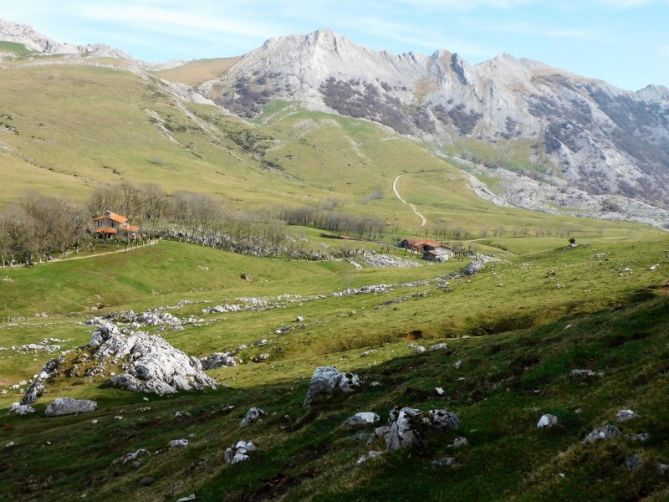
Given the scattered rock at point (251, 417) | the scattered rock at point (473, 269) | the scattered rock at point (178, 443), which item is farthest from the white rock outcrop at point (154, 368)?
the scattered rock at point (473, 269)

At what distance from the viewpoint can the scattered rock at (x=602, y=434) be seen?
21.6 meters

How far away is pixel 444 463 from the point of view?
24.3 metres

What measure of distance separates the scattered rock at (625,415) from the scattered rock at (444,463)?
23.1ft

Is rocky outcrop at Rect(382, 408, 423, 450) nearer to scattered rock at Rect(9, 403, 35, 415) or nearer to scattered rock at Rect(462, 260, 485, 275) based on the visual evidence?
scattered rock at Rect(9, 403, 35, 415)

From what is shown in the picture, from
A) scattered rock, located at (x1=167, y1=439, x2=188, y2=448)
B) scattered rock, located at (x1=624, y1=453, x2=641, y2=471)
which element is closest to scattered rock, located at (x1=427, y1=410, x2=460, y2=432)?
scattered rock, located at (x1=624, y1=453, x2=641, y2=471)

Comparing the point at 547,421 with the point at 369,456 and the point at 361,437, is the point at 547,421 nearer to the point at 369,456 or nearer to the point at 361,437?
the point at 369,456

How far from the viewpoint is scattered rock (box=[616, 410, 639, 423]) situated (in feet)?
74.2

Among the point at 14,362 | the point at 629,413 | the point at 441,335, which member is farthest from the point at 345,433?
the point at 14,362

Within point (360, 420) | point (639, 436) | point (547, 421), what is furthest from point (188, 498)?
point (639, 436)

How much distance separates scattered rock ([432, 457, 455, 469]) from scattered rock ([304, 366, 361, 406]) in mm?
18573

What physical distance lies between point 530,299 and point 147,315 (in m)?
85.2

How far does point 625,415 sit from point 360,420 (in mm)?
15138

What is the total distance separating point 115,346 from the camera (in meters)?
81.7

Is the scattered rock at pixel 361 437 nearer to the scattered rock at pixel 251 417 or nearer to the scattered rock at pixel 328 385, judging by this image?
the scattered rock at pixel 328 385
